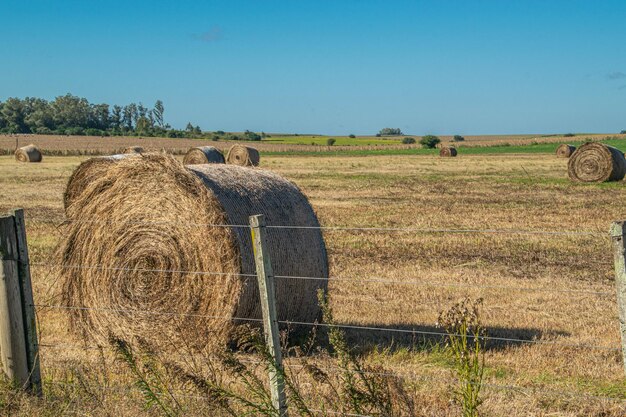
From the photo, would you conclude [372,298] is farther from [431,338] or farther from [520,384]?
[520,384]

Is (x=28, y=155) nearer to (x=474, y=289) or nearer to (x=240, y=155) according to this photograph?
(x=240, y=155)

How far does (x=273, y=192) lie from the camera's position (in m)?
8.23

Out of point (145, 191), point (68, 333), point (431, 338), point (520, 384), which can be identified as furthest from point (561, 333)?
point (68, 333)

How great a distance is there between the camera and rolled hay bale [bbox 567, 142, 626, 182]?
1110 inches

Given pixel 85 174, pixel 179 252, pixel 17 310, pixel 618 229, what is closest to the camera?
pixel 618 229

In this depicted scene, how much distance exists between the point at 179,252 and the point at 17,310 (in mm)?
2496

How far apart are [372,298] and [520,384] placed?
3.51 m

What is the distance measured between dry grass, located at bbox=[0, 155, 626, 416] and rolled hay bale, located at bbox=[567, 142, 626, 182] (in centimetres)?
406

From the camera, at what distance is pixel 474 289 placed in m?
10.2

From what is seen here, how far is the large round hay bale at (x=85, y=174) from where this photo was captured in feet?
28.6

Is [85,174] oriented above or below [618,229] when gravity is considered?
above

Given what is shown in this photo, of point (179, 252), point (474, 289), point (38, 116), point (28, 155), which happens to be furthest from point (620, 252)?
point (38, 116)

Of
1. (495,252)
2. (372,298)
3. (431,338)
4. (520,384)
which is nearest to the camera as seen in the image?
(520,384)

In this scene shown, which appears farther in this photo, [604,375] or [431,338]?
[431,338]
